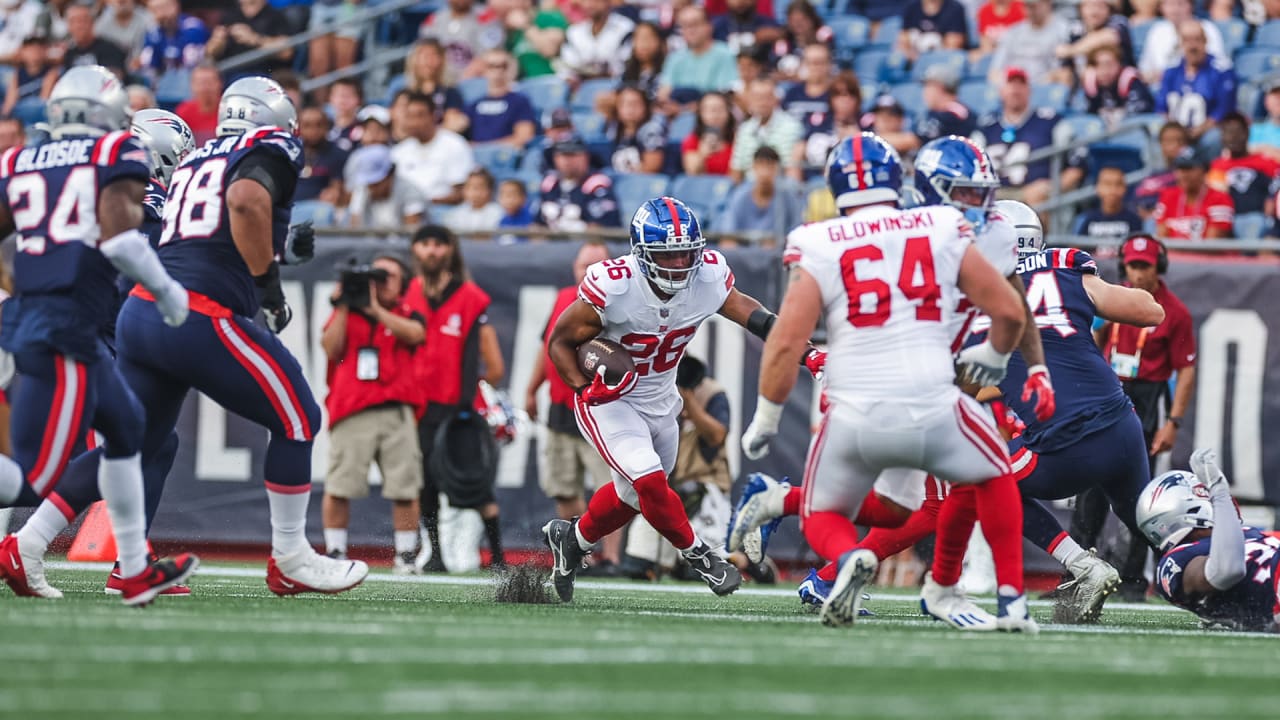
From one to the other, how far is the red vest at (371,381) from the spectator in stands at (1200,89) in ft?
18.8

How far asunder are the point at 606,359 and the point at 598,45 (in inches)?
331

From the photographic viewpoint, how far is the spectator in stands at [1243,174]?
11.8 m

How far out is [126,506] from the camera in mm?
6102

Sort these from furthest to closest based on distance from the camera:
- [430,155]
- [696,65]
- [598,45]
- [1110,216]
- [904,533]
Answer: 1. [598,45]
2. [696,65]
3. [430,155]
4. [1110,216]
5. [904,533]

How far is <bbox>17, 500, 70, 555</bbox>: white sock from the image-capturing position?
646cm

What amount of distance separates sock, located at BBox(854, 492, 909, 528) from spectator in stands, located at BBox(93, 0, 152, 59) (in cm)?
1138

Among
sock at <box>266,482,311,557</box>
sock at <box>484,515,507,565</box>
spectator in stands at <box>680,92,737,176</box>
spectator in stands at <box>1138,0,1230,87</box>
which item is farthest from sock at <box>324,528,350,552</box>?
spectator in stands at <box>1138,0,1230,87</box>

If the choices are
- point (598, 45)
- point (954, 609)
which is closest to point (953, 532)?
point (954, 609)

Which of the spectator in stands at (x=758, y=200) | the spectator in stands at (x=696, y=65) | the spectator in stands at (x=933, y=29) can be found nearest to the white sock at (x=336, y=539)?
the spectator in stands at (x=758, y=200)

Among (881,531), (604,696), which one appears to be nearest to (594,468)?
(881,531)

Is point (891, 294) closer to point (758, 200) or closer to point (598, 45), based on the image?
→ point (758, 200)

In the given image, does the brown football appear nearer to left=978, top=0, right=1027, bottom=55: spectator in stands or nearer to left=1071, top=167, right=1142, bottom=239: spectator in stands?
left=1071, top=167, right=1142, bottom=239: spectator in stands

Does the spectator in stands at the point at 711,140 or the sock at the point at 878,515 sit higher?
the spectator in stands at the point at 711,140

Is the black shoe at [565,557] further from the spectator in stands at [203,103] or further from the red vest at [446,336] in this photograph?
the spectator in stands at [203,103]
